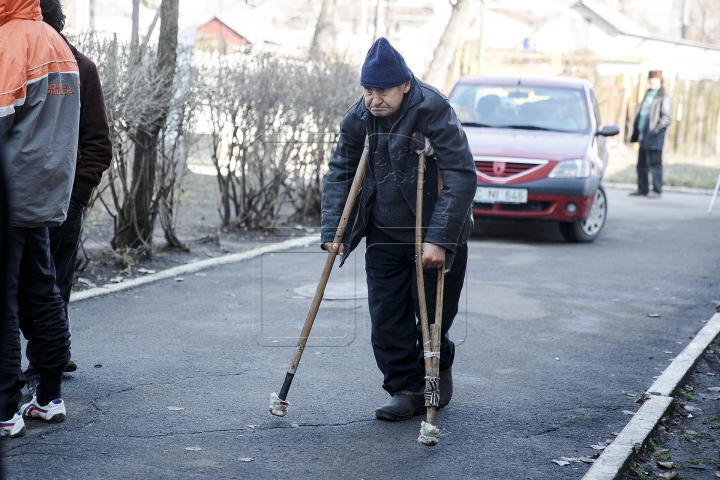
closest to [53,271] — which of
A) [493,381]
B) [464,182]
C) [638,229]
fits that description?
[464,182]

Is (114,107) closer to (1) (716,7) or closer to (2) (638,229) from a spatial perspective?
(2) (638,229)

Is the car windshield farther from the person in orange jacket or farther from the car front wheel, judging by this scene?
the person in orange jacket

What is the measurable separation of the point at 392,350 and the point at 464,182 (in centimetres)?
96

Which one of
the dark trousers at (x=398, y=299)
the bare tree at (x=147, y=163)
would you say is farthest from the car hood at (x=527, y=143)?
the dark trousers at (x=398, y=299)

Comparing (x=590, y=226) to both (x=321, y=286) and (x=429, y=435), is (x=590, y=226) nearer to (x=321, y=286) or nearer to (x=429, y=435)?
(x=321, y=286)

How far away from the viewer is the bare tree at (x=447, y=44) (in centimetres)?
1994

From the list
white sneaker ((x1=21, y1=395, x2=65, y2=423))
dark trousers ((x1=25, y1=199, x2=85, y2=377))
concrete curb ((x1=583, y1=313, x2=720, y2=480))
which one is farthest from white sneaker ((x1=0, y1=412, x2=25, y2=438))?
concrete curb ((x1=583, y1=313, x2=720, y2=480))

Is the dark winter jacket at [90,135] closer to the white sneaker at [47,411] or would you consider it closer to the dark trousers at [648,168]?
the white sneaker at [47,411]

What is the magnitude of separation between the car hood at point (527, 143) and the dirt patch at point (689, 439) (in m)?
5.03

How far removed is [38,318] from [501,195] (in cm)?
695

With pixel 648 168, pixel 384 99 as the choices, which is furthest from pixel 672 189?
pixel 384 99

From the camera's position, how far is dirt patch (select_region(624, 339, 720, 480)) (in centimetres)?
406

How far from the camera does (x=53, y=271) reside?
4.18 meters

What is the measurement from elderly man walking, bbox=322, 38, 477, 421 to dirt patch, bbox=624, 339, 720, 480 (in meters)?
1.08
